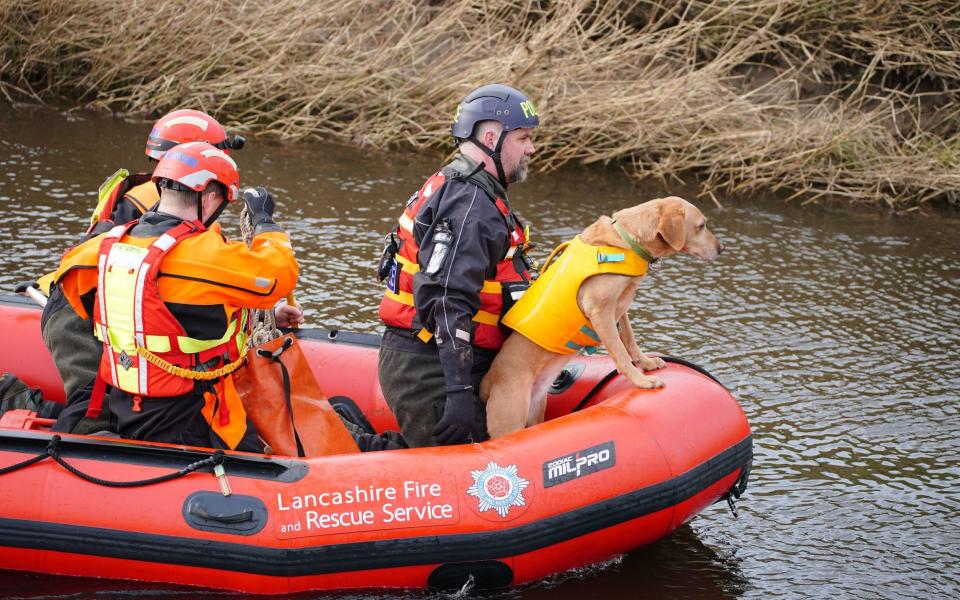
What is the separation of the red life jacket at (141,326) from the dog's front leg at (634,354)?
1.69 metres

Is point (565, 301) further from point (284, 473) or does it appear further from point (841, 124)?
point (841, 124)

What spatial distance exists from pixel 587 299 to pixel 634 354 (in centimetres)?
53

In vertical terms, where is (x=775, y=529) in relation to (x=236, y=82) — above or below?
below

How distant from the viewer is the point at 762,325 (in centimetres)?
764

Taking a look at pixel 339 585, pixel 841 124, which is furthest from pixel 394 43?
pixel 339 585

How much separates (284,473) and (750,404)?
10.2 feet

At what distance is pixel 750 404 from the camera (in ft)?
21.5

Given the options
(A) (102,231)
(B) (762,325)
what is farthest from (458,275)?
(B) (762,325)

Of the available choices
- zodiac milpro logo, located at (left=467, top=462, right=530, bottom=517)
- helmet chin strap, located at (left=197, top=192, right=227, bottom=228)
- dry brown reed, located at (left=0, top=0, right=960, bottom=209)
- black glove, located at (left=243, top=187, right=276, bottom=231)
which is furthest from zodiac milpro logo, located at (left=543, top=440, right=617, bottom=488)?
dry brown reed, located at (left=0, top=0, right=960, bottom=209)

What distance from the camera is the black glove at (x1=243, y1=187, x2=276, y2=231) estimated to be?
185 inches

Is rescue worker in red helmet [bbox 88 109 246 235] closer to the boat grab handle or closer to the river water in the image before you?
the boat grab handle

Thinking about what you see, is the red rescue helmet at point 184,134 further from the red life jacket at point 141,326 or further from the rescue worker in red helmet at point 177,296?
the red life jacket at point 141,326

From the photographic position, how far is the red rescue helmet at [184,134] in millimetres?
5387

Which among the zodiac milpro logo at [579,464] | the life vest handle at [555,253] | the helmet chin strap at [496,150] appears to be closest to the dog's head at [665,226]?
the life vest handle at [555,253]
